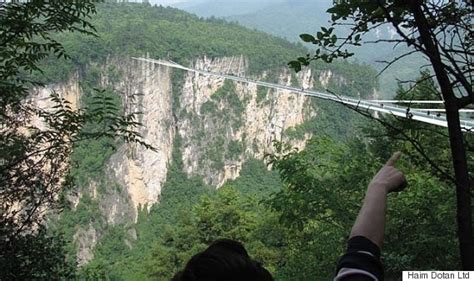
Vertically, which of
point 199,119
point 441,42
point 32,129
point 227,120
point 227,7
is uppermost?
point 227,7

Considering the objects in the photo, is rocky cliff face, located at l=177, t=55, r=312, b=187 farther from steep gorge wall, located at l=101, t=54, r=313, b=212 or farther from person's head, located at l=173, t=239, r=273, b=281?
person's head, located at l=173, t=239, r=273, b=281

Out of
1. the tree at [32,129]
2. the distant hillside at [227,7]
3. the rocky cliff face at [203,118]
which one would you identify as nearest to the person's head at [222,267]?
the tree at [32,129]

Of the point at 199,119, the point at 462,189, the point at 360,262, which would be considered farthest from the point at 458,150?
the point at 199,119

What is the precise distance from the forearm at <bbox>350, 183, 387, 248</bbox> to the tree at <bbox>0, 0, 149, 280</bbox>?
158 centimetres

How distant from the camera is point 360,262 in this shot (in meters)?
0.57

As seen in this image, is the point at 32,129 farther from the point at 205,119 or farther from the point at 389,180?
the point at 205,119

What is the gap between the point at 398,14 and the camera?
83 cm

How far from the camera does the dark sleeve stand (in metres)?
0.56

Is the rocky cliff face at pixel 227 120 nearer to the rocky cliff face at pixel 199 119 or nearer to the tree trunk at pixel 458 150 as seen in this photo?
the rocky cliff face at pixel 199 119

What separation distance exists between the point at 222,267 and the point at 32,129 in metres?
2.03

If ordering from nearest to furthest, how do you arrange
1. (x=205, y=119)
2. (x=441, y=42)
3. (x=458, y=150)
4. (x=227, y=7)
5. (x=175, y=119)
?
(x=458, y=150) → (x=441, y=42) → (x=175, y=119) → (x=205, y=119) → (x=227, y=7)

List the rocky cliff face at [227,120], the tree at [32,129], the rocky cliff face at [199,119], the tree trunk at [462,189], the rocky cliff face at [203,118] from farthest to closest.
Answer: the rocky cliff face at [227,120]
the rocky cliff face at [203,118]
the rocky cliff face at [199,119]
the tree at [32,129]
the tree trunk at [462,189]

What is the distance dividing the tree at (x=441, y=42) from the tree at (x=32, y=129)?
4.40ft

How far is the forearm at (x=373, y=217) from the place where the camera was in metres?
0.61
